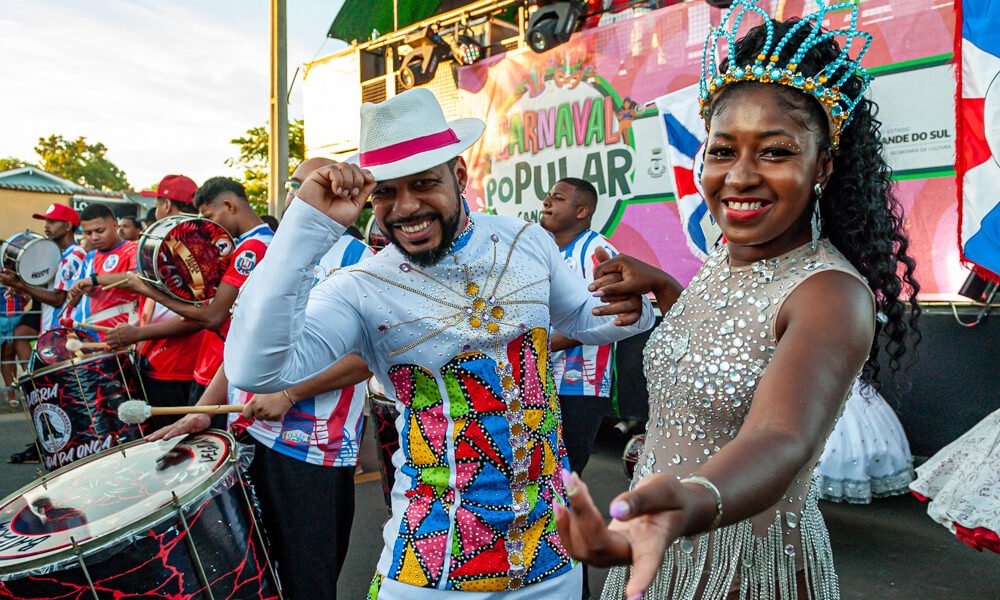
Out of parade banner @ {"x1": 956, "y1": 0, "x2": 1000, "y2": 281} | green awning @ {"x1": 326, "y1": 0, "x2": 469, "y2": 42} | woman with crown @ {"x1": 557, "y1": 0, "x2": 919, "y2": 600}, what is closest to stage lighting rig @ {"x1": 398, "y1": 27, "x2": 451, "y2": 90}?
green awning @ {"x1": 326, "y1": 0, "x2": 469, "y2": 42}

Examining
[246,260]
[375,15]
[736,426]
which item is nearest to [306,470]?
[246,260]

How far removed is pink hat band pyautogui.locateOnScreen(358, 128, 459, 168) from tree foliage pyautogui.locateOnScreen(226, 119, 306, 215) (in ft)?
48.1

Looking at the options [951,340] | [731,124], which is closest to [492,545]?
[731,124]

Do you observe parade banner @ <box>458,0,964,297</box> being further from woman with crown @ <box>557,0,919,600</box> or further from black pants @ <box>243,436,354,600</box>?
woman with crown @ <box>557,0,919,600</box>

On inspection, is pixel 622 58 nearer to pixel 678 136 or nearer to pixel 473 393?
pixel 678 136

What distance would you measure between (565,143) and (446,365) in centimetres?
604

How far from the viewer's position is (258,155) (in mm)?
17312

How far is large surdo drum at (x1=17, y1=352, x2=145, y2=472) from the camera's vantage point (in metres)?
4.64

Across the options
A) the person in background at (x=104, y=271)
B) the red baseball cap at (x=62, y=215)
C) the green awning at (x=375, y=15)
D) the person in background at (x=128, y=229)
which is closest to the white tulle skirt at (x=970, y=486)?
the person in background at (x=104, y=271)

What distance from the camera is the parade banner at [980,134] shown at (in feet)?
11.4

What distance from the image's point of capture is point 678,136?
586 cm

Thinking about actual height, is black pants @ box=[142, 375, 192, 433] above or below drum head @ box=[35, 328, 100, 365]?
below

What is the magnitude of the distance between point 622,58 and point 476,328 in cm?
582

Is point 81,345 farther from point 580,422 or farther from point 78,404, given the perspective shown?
point 580,422
